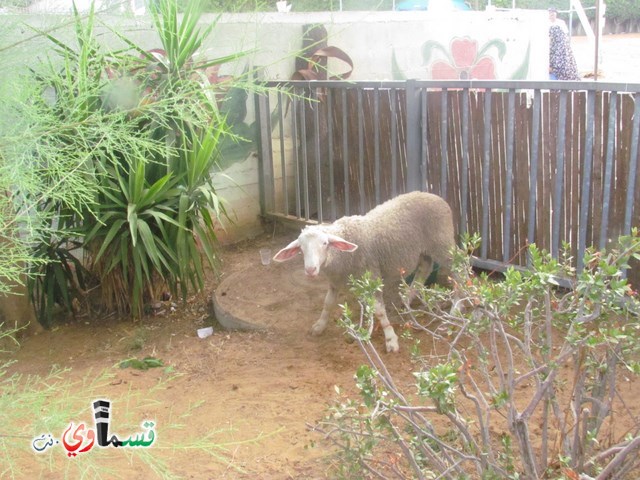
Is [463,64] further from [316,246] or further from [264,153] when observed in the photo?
[316,246]

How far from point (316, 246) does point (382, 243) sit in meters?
0.61

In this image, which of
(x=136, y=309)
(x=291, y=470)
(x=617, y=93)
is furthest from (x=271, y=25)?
(x=291, y=470)

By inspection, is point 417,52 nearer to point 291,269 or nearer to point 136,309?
point 291,269

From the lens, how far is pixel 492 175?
18.3 ft

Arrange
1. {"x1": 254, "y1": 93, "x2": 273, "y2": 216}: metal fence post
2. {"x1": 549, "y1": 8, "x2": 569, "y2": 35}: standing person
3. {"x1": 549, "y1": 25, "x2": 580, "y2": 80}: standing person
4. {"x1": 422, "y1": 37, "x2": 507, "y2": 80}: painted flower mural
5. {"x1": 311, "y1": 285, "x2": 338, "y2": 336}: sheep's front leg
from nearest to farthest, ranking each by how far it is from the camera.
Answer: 1. {"x1": 311, "y1": 285, "x2": 338, "y2": 336}: sheep's front leg
2. {"x1": 254, "y1": 93, "x2": 273, "y2": 216}: metal fence post
3. {"x1": 422, "y1": 37, "x2": 507, "y2": 80}: painted flower mural
4. {"x1": 549, "y1": 25, "x2": 580, "y2": 80}: standing person
5. {"x1": 549, "y1": 8, "x2": 569, "y2": 35}: standing person

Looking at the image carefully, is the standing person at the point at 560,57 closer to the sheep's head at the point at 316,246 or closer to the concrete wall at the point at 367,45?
the concrete wall at the point at 367,45

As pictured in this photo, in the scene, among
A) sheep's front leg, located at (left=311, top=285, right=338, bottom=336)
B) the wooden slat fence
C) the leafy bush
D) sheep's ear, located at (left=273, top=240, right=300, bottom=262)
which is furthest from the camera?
sheep's front leg, located at (left=311, top=285, right=338, bottom=336)

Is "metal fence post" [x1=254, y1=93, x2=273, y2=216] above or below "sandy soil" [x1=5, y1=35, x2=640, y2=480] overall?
above

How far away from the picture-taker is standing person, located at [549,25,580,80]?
11130mm

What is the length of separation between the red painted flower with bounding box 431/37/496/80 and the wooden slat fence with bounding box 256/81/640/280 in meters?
4.03

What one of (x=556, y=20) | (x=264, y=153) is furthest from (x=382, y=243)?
(x=556, y=20)

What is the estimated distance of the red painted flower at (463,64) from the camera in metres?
10.5

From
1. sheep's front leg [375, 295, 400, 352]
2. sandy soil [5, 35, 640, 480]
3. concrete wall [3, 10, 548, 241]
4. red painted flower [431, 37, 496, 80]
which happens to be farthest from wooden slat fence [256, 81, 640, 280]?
red painted flower [431, 37, 496, 80]

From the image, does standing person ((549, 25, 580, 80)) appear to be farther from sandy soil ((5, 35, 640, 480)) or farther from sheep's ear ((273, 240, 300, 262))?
sheep's ear ((273, 240, 300, 262))
